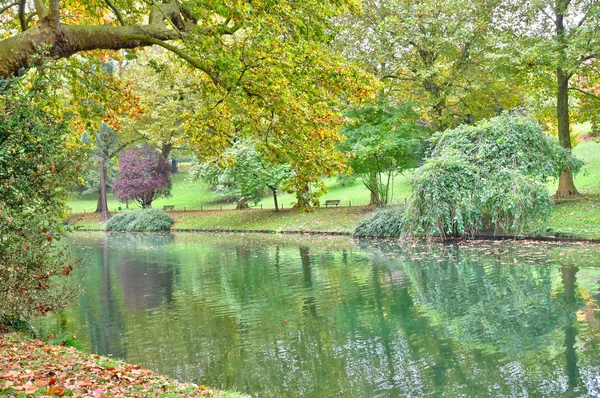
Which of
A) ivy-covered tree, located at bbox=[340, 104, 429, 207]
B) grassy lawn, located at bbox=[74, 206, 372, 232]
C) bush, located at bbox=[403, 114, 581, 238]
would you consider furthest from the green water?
grassy lawn, located at bbox=[74, 206, 372, 232]

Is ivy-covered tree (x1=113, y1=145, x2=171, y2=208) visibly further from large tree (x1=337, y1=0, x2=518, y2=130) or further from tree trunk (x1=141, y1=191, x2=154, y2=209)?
large tree (x1=337, y1=0, x2=518, y2=130)

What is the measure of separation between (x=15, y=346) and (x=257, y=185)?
26001mm

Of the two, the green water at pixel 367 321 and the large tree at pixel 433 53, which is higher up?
the large tree at pixel 433 53

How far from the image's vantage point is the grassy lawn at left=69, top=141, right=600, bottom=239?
791 inches

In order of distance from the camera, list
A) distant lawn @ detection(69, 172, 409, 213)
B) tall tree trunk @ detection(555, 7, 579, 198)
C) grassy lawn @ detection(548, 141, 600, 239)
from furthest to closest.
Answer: distant lawn @ detection(69, 172, 409, 213) < tall tree trunk @ detection(555, 7, 579, 198) < grassy lawn @ detection(548, 141, 600, 239)

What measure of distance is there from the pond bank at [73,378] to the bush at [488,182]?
14161mm

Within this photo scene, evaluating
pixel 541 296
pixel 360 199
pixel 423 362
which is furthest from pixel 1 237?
pixel 360 199

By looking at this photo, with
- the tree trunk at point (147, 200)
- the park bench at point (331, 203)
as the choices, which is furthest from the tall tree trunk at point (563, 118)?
the tree trunk at point (147, 200)

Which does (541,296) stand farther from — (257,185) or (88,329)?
(257,185)

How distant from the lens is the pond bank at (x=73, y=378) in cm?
549

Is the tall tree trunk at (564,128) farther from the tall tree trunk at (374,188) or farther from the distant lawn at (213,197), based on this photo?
the distant lawn at (213,197)

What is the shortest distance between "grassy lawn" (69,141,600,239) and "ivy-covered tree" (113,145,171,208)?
2.98m

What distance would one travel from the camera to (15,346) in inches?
303

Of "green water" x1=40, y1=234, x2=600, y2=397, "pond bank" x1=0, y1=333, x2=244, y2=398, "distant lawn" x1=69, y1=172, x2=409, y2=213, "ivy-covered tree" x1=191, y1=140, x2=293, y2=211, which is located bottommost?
"green water" x1=40, y1=234, x2=600, y2=397
